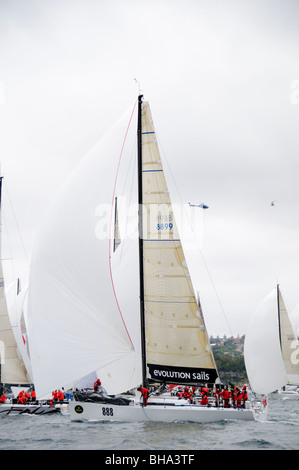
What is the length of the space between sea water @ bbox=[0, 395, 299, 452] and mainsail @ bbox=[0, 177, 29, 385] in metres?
7.07

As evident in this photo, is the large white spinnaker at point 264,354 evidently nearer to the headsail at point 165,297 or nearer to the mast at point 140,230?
the headsail at point 165,297

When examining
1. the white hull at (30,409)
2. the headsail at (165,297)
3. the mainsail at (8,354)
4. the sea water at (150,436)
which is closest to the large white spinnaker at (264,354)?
the mainsail at (8,354)

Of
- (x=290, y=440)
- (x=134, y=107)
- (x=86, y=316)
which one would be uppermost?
(x=134, y=107)

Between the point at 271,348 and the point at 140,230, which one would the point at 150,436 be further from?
the point at 271,348

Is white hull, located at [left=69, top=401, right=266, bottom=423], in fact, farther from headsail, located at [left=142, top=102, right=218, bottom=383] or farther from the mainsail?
the mainsail

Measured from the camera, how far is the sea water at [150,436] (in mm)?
15289

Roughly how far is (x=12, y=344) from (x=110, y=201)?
1168 centimetres

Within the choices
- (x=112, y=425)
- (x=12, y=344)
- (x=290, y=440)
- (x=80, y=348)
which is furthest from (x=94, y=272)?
(x=12, y=344)

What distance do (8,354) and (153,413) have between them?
11.4 meters

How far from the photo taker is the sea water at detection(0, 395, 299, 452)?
15.3 metres

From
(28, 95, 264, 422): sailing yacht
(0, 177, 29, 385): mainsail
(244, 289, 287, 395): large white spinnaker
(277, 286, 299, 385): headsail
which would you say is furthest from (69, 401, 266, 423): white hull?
(277, 286, 299, 385): headsail
